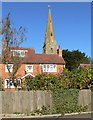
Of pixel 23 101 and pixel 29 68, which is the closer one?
pixel 23 101

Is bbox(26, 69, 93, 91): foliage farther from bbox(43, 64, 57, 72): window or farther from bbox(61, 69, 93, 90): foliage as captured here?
bbox(43, 64, 57, 72): window

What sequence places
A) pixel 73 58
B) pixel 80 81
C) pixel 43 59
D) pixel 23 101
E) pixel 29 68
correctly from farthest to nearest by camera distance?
1. pixel 73 58
2. pixel 43 59
3. pixel 29 68
4. pixel 80 81
5. pixel 23 101

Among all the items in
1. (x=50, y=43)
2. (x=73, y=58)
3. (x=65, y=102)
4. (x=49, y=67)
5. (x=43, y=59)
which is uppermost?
(x=50, y=43)

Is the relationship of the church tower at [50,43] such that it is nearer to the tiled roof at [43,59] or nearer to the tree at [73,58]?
the tree at [73,58]

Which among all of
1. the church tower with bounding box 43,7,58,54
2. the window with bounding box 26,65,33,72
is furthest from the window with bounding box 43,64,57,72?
the church tower with bounding box 43,7,58,54

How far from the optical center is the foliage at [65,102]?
21.1m

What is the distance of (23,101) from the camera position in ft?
69.3

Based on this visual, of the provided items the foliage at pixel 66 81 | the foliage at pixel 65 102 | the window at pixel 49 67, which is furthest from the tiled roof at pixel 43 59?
the foliage at pixel 65 102

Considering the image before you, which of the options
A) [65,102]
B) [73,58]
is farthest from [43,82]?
[73,58]

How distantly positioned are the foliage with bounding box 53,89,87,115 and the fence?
1.49ft

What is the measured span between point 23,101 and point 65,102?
8.91 ft

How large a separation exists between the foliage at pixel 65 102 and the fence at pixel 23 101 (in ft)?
1.49

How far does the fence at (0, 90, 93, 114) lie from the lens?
20656 mm

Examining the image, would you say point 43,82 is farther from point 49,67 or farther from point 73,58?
point 73,58
